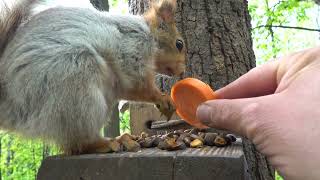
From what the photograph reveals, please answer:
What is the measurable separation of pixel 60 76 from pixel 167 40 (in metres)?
0.64

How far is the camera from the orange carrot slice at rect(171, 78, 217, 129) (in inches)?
47.7

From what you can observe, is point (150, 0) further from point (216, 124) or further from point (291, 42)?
point (291, 42)

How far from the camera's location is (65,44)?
51.1 inches

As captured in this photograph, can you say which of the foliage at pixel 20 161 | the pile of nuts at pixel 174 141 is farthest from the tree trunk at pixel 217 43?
the foliage at pixel 20 161

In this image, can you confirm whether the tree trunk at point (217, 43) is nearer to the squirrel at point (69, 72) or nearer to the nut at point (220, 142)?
the squirrel at point (69, 72)

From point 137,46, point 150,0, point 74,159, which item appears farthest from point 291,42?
point 74,159

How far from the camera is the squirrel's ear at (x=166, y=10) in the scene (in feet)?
5.81

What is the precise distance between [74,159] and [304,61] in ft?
1.80

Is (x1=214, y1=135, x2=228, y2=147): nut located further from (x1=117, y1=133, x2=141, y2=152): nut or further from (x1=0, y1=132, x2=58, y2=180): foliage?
(x1=0, y1=132, x2=58, y2=180): foliage

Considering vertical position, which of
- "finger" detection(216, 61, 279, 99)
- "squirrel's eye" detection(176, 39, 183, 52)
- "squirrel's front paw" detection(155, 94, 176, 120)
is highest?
"squirrel's eye" detection(176, 39, 183, 52)

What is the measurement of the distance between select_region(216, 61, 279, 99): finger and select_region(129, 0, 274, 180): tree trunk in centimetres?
57

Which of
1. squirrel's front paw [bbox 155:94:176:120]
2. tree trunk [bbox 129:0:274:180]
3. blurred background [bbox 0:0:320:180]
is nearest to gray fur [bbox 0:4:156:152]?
squirrel's front paw [bbox 155:94:176:120]

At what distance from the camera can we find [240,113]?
942mm

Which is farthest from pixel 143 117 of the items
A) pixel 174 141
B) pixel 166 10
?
pixel 174 141
